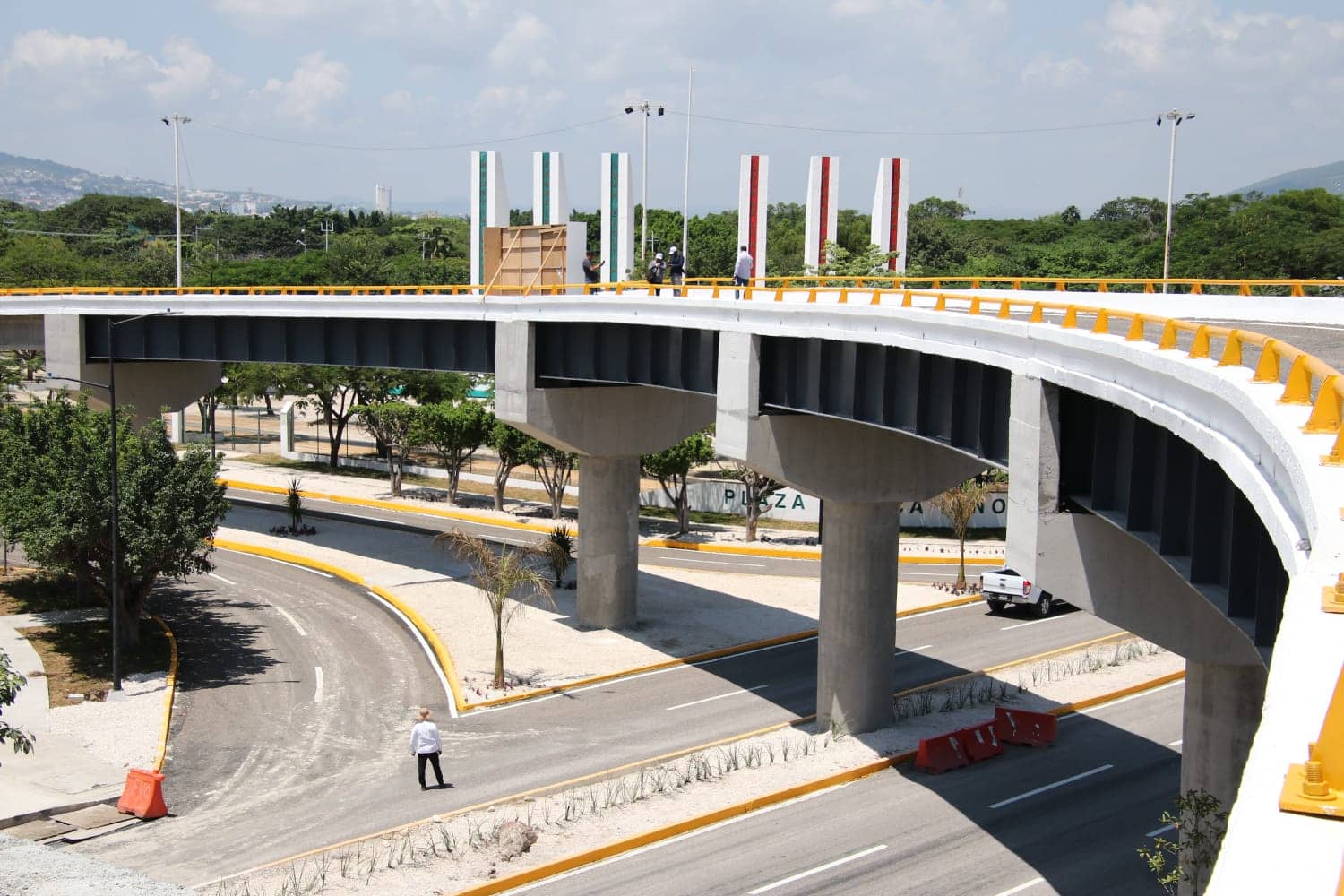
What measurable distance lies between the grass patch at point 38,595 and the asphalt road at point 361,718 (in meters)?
3.17

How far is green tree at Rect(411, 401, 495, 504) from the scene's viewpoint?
57.8 m

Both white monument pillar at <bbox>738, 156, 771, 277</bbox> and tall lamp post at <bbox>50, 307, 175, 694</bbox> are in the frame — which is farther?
white monument pillar at <bbox>738, 156, 771, 277</bbox>

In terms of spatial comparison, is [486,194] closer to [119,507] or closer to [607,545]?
[607,545]

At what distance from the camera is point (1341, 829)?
20.7 ft

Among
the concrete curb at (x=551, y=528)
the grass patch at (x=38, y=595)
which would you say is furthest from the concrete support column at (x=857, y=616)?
the grass patch at (x=38, y=595)

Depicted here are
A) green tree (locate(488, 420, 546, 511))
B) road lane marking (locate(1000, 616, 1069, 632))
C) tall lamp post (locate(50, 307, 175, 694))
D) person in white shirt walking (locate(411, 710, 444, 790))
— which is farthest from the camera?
green tree (locate(488, 420, 546, 511))

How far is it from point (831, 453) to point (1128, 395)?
12798 mm

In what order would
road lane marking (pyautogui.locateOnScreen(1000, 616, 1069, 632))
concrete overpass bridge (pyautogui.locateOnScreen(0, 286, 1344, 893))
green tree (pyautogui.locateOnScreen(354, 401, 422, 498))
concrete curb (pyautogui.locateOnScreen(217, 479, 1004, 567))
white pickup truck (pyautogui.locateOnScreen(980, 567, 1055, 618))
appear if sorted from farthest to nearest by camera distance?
green tree (pyautogui.locateOnScreen(354, 401, 422, 498)) → concrete curb (pyautogui.locateOnScreen(217, 479, 1004, 567)) → white pickup truck (pyautogui.locateOnScreen(980, 567, 1055, 618)) → road lane marking (pyautogui.locateOnScreen(1000, 616, 1069, 632)) → concrete overpass bridge (pyautogui.locateOnScreen(0, 286, 1344, 893))

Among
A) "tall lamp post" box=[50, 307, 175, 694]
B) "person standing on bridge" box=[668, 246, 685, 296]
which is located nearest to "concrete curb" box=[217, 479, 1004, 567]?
"tall lamp post" box=[50, 307, 175, 694]

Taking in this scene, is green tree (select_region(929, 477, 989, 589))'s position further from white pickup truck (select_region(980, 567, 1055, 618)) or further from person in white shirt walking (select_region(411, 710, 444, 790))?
person in white shirt walking (select_region(411, 710, 444, 790))

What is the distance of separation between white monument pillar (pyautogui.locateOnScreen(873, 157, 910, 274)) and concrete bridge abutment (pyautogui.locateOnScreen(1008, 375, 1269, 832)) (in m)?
39.3

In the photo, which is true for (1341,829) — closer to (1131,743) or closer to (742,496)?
(1131,743)

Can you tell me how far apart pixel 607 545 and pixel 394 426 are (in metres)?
25.2

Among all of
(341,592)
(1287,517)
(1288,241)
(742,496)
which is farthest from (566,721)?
(1288,241)
